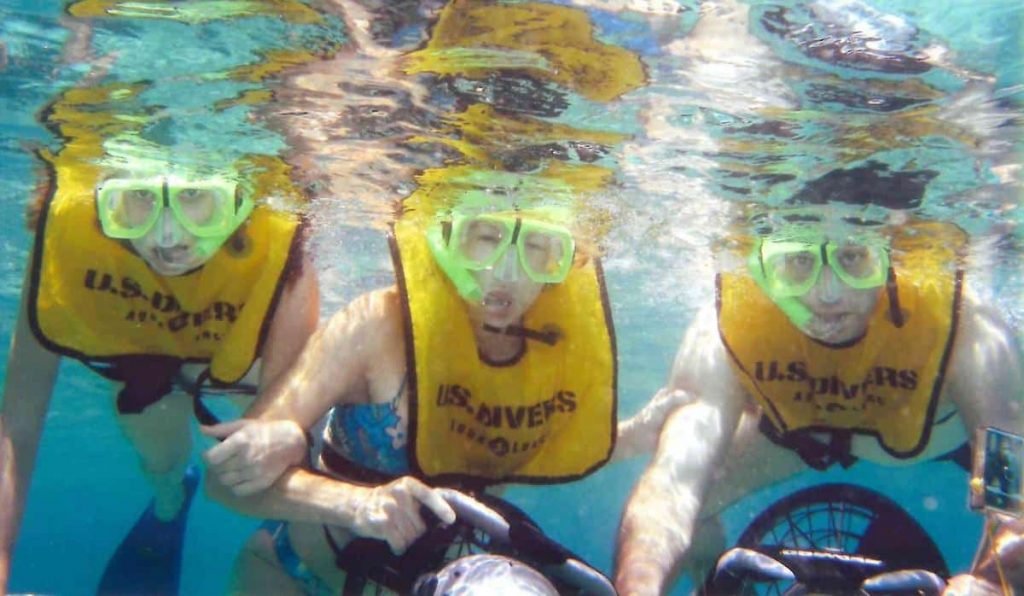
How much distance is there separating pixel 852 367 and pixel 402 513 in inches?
180

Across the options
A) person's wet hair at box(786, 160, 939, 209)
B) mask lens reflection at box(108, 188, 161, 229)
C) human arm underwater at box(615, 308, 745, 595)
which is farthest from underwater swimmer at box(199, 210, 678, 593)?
person's wet hair at box(786, 160, 939, 209)

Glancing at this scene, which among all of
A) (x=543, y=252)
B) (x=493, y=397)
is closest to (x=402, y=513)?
(x=493, y=397)

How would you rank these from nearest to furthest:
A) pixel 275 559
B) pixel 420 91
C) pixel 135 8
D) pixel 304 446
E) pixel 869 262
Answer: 1. pixel 304 446
2. pixel 135 8
3. pixel 275 559
4. pixel 420 91
5. pixel 869 262

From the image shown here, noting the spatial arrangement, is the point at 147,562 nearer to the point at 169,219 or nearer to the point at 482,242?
the point at 169,219

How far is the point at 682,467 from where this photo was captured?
5852 mm

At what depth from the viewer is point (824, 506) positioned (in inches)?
198

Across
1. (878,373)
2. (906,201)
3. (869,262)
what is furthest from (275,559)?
(906,201)

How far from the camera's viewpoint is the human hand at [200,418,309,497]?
14.1ft

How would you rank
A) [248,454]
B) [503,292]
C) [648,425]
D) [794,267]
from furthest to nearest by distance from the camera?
[794,267]
[648,425]
[503,292]
[248,454]

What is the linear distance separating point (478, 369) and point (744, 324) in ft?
8.39

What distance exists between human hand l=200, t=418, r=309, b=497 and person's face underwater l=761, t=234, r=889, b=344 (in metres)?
4.50

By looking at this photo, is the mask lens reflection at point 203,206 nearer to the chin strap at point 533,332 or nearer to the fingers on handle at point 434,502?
the chin strap at point 533,332

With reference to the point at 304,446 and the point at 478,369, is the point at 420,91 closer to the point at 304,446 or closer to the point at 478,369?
the point at 478,369

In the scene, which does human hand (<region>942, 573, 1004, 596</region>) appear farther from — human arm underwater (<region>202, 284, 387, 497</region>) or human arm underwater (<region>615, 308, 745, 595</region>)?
human arm underwater (<region>202, 284, 387, 497</region>)
